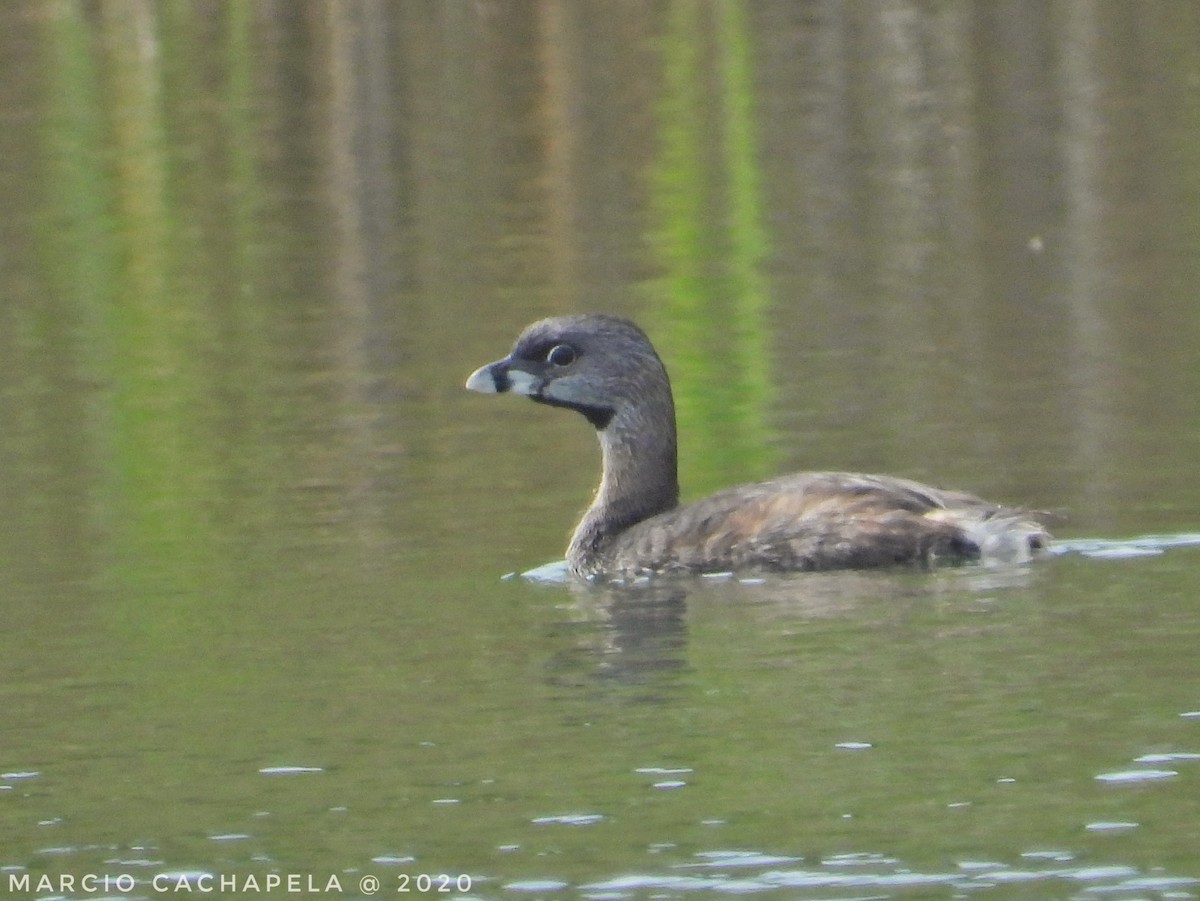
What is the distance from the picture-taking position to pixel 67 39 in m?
39.7

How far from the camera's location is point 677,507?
12.1 m

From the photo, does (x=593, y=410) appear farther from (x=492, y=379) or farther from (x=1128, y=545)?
(x=1128, y=545)

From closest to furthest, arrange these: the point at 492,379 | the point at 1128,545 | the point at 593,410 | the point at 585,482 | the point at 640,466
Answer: the point at 1128,545 → the point at 492,379 → the point at 640,466 → the point at 593,410 → the point at 585,482

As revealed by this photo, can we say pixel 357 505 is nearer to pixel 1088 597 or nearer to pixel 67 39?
pixel 1088 597

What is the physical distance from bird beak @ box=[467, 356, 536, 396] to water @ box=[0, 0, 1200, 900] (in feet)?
1.80

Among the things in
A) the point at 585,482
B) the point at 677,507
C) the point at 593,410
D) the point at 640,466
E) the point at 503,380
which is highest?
the point at 503,380

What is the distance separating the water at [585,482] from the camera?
762cm

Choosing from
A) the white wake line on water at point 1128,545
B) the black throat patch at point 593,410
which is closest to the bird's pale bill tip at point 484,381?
the black throat patch at point 593,410

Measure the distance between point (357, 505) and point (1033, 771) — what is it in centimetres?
543

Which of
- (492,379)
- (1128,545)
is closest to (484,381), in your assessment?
(492,379)

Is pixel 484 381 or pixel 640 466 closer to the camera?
pixel 484 381

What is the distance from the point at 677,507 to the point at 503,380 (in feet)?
2.87

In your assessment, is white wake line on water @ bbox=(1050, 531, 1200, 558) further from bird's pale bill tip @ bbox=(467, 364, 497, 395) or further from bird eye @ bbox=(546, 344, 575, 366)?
bird's pale bill tip @ bbox=(467, 364, 497, 395)

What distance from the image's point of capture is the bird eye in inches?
487
